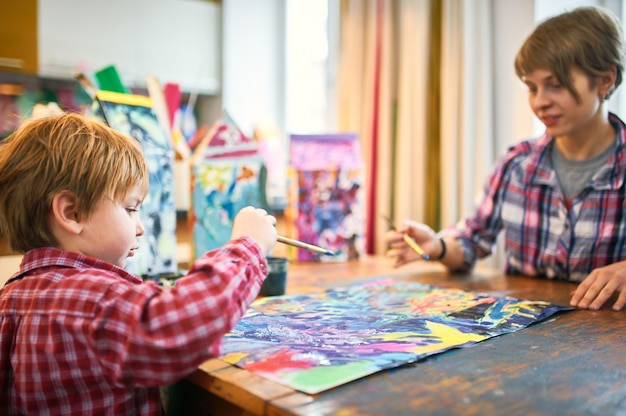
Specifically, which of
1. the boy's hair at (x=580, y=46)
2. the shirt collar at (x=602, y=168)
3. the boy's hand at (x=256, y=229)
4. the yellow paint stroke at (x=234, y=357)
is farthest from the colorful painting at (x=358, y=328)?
the boy's hair at (x=580, y=46)

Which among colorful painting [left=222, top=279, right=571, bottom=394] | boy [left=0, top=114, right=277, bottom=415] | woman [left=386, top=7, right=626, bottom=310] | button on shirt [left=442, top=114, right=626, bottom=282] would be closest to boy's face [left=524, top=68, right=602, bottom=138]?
woman [left=386, top=7, right=626, bottom=310]

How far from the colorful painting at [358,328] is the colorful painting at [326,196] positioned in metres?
0.43

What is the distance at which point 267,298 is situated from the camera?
3.84ft

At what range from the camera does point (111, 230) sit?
2.71ft

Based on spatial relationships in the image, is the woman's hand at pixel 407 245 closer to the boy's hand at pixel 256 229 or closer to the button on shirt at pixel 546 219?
the button on shirt at pixel 546 219

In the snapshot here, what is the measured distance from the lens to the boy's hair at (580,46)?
134 centimetres

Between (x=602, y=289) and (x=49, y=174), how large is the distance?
3.10 ft

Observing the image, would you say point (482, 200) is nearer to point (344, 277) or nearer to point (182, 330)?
point (344, 277)

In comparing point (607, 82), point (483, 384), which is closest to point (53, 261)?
point (483, 384)

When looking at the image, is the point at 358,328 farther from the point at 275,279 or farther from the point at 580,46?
the point at 580,46

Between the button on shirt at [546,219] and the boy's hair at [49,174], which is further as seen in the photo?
the button on shirt at [546,219]

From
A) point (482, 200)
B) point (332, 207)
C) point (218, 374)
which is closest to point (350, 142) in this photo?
point (332, 207)

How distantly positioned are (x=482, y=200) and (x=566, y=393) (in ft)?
3.34

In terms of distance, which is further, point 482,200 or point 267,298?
point 482,200
